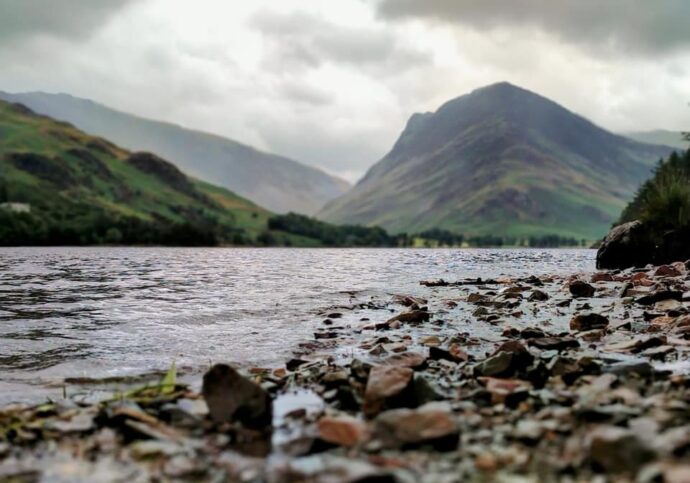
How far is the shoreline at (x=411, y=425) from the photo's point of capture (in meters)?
5.79

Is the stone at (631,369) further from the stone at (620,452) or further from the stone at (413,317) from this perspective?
the stone at (413,317)

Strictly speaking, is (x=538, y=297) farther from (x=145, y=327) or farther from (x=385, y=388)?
(x=385, y=388)

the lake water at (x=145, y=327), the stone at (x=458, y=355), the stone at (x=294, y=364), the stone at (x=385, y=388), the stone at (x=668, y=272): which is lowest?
the lake water at (x=145, y=327)

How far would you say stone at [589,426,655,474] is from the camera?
5.31 metres

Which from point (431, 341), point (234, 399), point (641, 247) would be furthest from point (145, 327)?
point (641, 247)

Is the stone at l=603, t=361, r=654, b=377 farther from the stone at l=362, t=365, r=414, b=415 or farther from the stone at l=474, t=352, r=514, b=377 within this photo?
the stone at l=362, t=365, r=414, b=415

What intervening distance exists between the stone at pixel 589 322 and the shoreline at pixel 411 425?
7.03ft

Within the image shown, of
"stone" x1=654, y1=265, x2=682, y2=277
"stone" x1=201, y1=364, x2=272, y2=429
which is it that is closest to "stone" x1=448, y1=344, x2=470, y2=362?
"stone" x1=201, y1=364, x2=272, y2=429

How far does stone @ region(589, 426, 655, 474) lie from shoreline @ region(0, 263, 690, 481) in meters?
0.01

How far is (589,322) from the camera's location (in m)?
15.4

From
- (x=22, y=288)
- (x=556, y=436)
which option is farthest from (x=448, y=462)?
(x=22, y=288)

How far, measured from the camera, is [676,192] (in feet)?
144

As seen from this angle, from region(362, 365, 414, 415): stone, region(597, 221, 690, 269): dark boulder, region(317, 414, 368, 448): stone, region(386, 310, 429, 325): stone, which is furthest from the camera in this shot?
region(597, 221, 690, 269): dark boulder

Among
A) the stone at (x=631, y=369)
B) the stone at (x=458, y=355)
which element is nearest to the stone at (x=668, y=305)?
the stone at (x=458, y=355)
